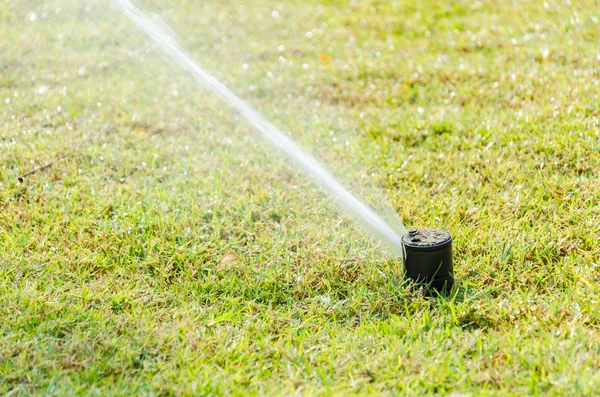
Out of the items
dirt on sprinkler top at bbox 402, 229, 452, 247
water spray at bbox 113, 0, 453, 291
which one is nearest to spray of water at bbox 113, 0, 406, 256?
water spray at bbox 113, 0, 453, 291

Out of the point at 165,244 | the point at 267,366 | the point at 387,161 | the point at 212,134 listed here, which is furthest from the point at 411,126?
the point at 267,366

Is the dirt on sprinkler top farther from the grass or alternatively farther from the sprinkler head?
the grass

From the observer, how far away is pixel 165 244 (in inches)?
116

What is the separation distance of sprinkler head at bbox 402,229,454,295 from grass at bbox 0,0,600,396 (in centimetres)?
7

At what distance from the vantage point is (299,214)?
3164 mm

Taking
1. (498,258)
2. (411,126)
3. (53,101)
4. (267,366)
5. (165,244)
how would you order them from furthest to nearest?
1. (53,101)
2. (411,126)
3. (165,244)
4. (498,258)
5. (267,366)

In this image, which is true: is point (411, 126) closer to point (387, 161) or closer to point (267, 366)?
point (387, 161)

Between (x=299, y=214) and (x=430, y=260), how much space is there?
0.88 m

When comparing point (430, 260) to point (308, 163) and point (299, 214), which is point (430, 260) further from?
point (308, 163)

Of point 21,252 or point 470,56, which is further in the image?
point 470,56

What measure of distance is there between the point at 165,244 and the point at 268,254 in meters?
0.45

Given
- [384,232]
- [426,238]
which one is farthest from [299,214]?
[426,238]

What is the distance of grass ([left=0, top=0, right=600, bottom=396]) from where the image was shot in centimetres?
223

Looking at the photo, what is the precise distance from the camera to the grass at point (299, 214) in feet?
7.33
